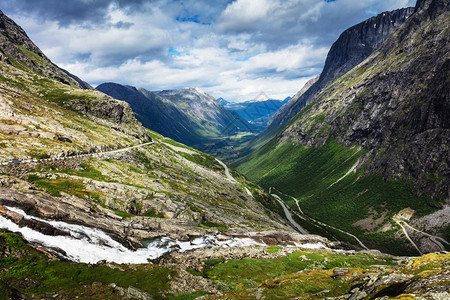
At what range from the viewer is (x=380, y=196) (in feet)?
510

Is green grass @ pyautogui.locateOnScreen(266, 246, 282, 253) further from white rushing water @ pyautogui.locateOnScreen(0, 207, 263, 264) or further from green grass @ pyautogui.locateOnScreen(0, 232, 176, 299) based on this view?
green grass @ pyautogui.locateOnScreen(0, 232, 176, 299)

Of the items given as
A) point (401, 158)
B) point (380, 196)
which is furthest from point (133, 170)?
point (401, 158)

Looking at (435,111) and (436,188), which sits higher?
(435,111)

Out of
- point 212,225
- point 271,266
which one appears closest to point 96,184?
point 212,225

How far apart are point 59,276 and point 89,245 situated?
35.8 feet

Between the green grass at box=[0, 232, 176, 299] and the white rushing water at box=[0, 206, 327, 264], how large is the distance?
316 centimetres

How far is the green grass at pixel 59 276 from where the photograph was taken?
24703mm

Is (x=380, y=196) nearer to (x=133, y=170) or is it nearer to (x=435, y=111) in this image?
(x=435, y=111)

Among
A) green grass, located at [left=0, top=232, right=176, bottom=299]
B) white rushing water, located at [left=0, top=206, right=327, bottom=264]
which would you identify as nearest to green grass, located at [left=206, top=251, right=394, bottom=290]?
green grass, located at [left=0, top=232, right=176, bottom=299]

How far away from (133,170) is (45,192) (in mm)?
48233

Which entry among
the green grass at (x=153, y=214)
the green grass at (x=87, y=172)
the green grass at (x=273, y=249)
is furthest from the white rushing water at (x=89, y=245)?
the green grass at (x=87, y=172)

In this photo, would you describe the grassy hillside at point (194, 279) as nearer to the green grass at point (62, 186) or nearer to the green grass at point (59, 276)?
the green grass at point (59, 276)

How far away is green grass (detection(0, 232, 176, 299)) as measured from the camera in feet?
81.0

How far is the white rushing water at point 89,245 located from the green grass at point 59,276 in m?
3.16
